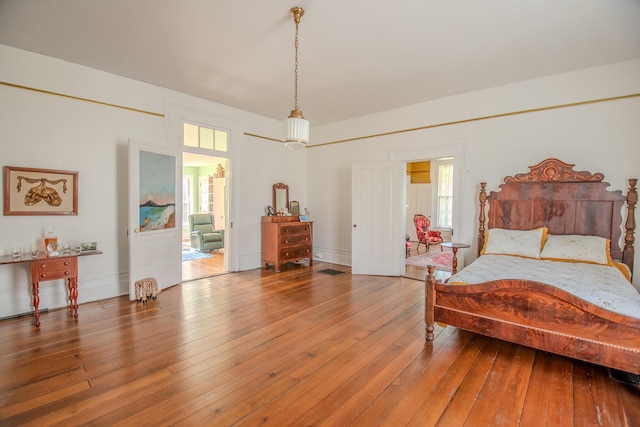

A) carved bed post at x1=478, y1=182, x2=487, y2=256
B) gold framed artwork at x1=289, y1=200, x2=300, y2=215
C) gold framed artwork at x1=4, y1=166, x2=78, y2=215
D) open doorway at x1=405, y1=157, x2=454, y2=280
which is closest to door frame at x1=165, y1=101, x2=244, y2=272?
gold framed artwork at x1=289, y1=200, x2=300, y2=215

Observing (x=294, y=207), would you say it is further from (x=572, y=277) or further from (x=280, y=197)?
(x=572, y=277)

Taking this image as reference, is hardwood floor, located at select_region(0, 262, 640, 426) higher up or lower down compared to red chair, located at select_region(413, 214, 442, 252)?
lower down

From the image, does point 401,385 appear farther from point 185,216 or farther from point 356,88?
point 185,216

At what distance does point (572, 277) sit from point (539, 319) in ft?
2.95

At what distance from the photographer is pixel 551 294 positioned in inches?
90.7

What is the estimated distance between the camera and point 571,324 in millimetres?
2244

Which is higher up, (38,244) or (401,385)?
(38,244)

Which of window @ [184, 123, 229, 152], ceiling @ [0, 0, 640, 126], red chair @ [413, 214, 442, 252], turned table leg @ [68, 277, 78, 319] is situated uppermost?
ceiling @ [0, 0, 640, 126]

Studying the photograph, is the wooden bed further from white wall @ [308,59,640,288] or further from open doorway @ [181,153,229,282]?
open doorway @ [181,153,229,282]

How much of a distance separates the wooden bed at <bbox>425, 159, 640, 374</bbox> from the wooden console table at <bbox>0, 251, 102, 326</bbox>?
394 cm

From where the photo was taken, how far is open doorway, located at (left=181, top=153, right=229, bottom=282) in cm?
583

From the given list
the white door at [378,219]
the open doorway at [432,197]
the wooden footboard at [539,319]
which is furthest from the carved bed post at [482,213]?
the open doorway at [432,197]

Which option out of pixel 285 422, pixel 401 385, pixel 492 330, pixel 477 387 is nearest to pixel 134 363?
pixel 285 422

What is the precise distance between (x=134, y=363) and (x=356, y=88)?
4.29 metres
